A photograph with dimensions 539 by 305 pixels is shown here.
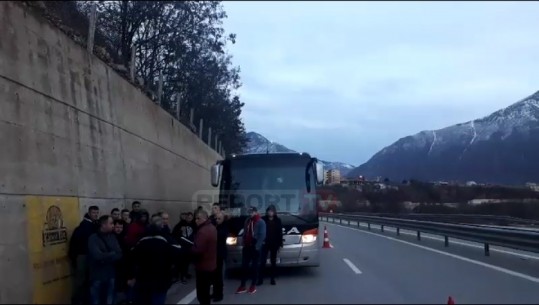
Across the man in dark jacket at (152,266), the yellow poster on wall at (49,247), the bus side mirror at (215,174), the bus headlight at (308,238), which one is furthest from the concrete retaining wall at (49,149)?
the bus headlight at (308,238)

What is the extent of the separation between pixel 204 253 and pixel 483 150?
13503mm

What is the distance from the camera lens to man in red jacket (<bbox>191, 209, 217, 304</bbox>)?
10.3 meters

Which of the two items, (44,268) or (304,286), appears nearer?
(44,268)

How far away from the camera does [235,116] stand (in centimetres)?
5359

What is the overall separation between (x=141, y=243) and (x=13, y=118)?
2.80m

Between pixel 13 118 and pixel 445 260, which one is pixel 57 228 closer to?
pixel 13 118

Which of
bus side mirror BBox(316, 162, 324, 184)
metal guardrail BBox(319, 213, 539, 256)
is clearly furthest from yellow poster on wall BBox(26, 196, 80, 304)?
metal guardrail BBox(319, 213, 539, 256)

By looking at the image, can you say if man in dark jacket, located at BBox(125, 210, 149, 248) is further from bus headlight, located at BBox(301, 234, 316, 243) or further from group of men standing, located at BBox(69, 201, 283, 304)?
bus headlight, located at BBox(301, 234, 316, 243)

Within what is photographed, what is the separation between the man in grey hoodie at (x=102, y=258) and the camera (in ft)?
32.2

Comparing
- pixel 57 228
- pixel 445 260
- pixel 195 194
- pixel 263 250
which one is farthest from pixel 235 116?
pixel 57 228

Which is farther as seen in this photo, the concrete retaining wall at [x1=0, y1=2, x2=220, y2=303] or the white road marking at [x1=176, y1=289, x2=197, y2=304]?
the white road marking at [x1=176, y1=289, x2=197, y2=304]

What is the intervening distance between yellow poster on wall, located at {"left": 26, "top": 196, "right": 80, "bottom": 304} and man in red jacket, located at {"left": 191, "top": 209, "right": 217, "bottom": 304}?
6.94 ft

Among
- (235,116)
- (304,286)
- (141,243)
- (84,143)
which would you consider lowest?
(304,286)

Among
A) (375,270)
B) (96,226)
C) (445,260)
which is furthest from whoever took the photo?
(445,260)
